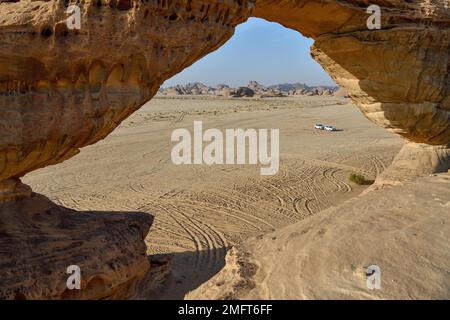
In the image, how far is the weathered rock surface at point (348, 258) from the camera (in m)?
2.69

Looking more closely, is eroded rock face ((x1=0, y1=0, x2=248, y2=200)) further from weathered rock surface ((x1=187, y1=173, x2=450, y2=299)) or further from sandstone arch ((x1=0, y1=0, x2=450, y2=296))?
weathered rock surface ((x1=187, y1=173, x2=450, y2=299))

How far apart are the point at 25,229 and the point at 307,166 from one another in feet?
31.3

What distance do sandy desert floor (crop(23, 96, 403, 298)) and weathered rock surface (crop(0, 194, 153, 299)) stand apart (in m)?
0.94

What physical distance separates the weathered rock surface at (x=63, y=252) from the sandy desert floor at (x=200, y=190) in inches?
37.0

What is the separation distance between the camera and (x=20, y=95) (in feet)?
14.5

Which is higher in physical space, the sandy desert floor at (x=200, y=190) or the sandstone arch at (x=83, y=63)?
the sandstone arch at (x=83, y=63)

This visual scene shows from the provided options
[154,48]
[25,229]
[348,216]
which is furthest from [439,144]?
[25,229]
